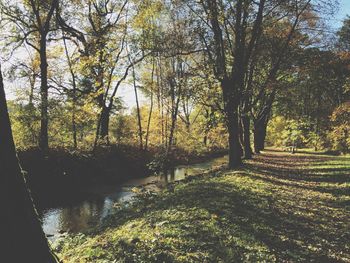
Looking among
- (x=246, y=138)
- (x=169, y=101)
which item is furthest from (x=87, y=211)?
(x=169, y=101)

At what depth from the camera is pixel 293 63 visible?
29.2 meters

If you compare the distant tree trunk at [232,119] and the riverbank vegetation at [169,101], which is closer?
Answer: the riverbank vegetation at [169,101]

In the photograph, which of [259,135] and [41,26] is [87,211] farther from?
[259,135]

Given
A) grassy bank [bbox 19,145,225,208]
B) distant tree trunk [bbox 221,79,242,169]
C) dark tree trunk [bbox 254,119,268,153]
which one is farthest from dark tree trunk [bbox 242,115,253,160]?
dark tree trunk [bbox 254,119,268,153]

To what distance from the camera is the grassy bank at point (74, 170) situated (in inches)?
805

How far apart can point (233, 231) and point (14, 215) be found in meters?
4.40

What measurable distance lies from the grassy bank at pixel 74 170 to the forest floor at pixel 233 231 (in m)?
10.00

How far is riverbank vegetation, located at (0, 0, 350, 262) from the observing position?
6.71 meters

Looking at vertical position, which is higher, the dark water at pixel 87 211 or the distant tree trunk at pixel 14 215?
the distant tree trunk at pixel 14 215

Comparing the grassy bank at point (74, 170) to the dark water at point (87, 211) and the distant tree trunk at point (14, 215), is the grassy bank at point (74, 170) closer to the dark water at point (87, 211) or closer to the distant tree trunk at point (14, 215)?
the dark water at point (87, 211)

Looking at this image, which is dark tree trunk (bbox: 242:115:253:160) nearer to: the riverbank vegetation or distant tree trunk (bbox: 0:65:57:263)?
the riverbank vegetation

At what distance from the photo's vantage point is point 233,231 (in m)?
7.26

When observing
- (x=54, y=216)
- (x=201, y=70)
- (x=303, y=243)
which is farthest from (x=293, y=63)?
(x=303, y=243)

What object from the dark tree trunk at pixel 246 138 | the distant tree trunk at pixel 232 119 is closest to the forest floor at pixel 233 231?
the distant tree trunk at pixel 232 119
